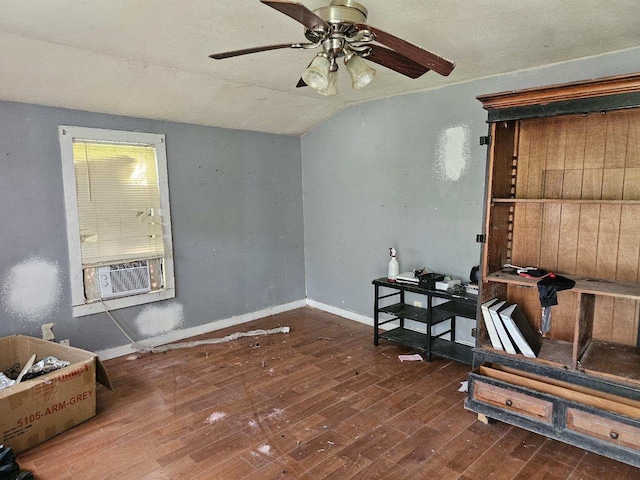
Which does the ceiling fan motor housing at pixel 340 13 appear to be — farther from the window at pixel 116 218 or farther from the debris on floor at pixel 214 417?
the window at pixel 116 218

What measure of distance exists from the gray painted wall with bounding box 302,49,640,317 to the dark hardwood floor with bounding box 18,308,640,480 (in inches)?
40.2

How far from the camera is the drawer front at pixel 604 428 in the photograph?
193 centimetres

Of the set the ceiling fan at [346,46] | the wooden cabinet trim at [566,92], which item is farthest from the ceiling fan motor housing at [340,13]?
the wooden cabinet trim at [566,92]

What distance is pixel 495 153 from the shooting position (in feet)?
7.78

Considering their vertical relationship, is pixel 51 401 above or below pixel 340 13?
below

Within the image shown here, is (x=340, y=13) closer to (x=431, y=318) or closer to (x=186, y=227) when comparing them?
(x=431, y=318)

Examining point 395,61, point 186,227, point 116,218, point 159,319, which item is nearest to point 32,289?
point 116,218

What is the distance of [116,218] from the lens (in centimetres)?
344

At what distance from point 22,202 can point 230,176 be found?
5.84ft

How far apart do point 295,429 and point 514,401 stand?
49.5 inches

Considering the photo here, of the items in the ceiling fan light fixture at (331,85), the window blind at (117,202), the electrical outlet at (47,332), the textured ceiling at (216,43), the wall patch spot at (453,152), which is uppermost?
the textured ceiling at (216,43)

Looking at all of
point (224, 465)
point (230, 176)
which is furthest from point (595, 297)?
point (230, 176)

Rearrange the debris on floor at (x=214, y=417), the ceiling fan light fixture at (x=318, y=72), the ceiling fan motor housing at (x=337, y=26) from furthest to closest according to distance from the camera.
A: the debris on floor at (x=214, y=417) < the ceiling fan light fixture at (x=318, y=72) < the ceiling fan motor housing at (x=337, y=26)

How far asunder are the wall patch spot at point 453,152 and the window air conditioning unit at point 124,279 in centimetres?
275
